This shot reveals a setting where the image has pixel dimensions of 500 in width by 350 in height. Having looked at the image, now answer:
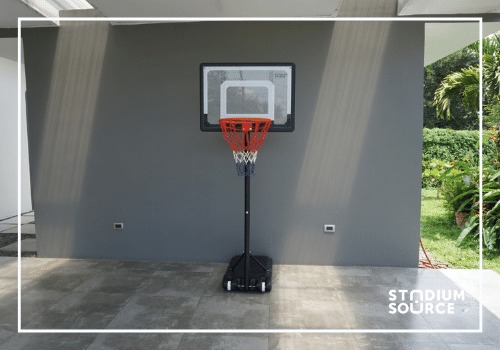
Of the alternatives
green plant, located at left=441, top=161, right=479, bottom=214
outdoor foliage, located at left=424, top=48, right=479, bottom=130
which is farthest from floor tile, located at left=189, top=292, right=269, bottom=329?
outdoor foliage, located at left=424, top=48, right=479, bottom=130

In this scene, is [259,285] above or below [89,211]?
below

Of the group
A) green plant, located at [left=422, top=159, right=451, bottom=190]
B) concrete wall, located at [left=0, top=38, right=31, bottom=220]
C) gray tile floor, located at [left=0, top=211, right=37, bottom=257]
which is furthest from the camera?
green plant, located at [left=422, top=159, right=451, bottom=190]

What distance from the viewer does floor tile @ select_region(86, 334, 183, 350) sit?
2.84m

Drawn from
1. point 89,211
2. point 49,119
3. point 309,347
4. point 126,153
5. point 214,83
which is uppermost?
point 214,83

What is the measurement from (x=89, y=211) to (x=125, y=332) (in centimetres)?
210

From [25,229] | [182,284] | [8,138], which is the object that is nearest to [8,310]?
[182,284]

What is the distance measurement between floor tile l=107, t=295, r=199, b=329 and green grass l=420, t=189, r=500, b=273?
2962mm

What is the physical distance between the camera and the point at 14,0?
3898mm

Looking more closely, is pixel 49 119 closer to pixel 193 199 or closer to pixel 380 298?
pixel 193 199

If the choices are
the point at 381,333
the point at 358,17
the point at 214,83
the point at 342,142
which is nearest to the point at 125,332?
the point at 381,333

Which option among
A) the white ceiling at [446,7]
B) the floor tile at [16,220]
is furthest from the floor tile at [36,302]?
the white ceiling at [446,7]

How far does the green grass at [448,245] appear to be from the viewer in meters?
4.82

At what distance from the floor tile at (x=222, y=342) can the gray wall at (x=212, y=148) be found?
1.69 metres

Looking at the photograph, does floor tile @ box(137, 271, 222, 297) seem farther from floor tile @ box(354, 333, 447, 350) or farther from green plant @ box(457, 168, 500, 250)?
green plant @ box(457, 168, 500, 250)
